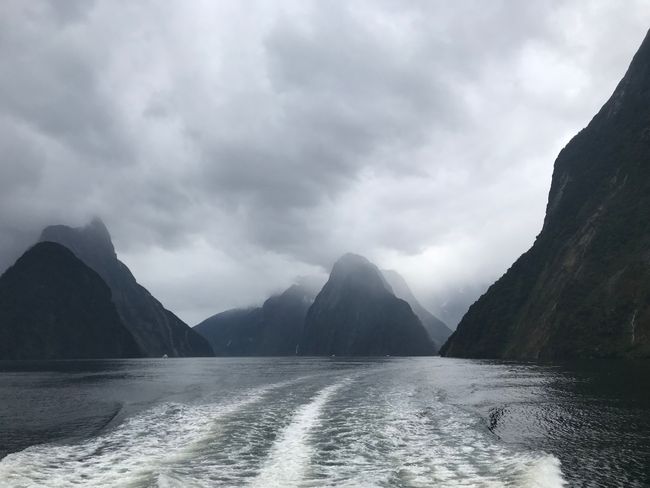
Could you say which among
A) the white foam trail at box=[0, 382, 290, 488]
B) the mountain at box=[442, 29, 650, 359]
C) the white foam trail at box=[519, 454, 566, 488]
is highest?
the mountain at box=[442, 29, 650, 359]

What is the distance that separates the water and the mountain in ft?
219

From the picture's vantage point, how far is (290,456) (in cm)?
2125

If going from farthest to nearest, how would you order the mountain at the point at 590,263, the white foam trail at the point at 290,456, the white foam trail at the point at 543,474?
the mountain at the point at 590,263, the white foam trail at the point at 290,456, the white foam trail at the point at 543,474

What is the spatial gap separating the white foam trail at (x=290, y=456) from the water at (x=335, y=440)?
0.18ft

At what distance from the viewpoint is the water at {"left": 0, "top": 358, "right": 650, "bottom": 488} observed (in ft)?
58.9

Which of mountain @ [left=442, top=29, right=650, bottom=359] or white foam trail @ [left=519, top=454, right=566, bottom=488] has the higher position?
mountain @ [left=442, top=29, right=650, bottom=359]

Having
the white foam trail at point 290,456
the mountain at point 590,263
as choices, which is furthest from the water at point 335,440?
the mountain at point 590,263

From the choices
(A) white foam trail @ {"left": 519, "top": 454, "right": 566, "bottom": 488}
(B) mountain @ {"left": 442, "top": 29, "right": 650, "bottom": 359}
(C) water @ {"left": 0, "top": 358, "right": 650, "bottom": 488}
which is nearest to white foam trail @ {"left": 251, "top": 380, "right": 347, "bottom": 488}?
(C) water @ {"left": 0, "top": 358, "right": 650, "bottom": 488}

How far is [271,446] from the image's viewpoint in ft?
A: 76.1

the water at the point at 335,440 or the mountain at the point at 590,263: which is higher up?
the mountain at the point at 590,263

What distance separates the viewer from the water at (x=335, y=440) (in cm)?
1795

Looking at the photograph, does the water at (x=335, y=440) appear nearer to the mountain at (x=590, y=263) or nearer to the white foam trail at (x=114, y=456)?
the white foam trail at (x=114, y=456)

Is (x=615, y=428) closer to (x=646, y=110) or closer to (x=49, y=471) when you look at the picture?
(x=49, y=471)

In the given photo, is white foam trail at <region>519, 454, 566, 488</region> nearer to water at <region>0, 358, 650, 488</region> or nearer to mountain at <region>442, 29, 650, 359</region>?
water at <region>0, 358, 650, 488</region>
